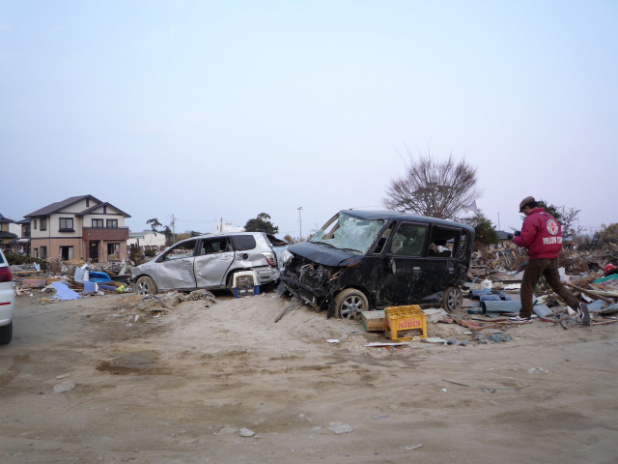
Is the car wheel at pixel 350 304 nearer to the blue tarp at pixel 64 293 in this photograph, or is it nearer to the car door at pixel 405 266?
the car door at pixel 405 266

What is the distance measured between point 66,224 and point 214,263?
4475cm

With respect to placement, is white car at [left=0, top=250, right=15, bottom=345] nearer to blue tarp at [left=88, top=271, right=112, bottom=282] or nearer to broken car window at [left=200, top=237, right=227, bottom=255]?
broken car window at [left=200, top=237, right=227, bottom=255]

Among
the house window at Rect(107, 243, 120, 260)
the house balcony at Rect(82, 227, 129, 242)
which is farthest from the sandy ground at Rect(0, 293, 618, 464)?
the house window at Rect(107, 243, 120, 260)

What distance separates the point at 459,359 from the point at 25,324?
7747mm

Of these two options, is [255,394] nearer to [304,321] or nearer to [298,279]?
[304,321]

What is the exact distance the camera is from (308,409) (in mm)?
3906

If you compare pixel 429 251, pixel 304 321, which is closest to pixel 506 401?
pixel 304 321

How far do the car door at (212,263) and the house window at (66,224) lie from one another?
4416 cm

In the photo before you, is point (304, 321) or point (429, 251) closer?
point (304, 321)

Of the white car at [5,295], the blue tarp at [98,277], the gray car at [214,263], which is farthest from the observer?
the blue tarp at [98,277]

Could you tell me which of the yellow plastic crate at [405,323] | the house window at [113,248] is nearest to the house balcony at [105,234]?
the house window at [113,248]

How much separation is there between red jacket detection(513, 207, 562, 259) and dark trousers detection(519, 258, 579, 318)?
0.37 ft

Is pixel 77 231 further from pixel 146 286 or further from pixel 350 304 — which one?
pixel 350 304

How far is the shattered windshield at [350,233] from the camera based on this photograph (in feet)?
25.2
